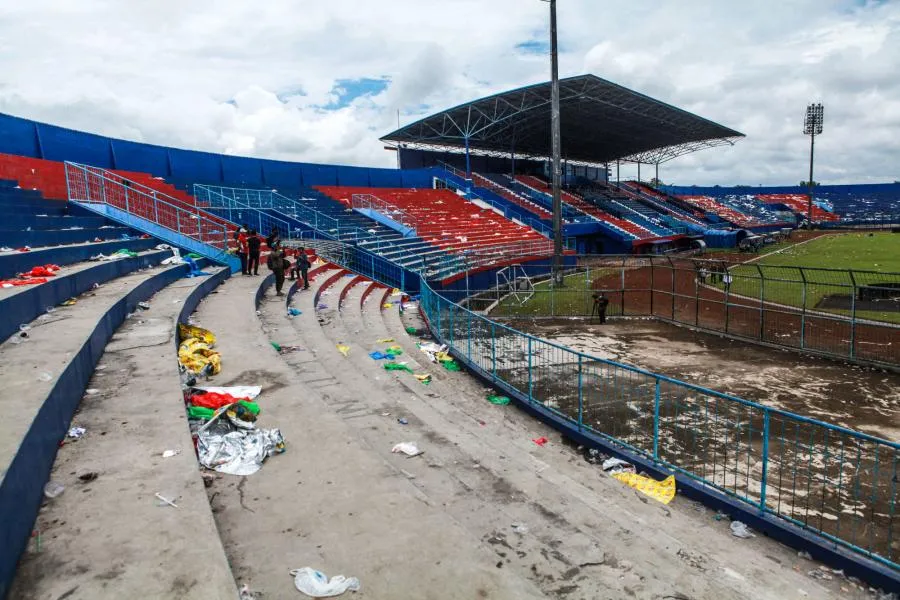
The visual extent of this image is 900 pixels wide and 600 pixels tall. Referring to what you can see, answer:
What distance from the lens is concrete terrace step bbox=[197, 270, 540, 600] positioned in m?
3.79

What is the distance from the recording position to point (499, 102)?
125 ft

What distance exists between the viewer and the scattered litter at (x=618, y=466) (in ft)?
23.8

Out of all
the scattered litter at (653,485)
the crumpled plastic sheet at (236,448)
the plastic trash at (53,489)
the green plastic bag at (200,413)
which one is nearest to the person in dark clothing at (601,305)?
the scattered litter at (653,485)

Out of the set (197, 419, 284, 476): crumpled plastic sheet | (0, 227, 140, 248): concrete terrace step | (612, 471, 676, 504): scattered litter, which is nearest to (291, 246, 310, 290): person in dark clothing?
(0, 227, 140, 248): concrete terrace step

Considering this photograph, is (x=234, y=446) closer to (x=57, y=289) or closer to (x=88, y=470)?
(x=88, y=470)

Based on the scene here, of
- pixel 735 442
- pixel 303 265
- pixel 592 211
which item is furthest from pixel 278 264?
pixel 592 211

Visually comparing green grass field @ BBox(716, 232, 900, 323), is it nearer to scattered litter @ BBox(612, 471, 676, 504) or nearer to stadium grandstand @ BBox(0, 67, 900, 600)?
stadium grandstand @ BBox(0, 67, 900, 600)

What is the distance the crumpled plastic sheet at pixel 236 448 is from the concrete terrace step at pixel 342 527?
0.14 m

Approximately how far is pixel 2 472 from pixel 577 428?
269 inches

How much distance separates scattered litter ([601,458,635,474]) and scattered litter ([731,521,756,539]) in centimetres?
143

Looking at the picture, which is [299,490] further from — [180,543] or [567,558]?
[567,558]

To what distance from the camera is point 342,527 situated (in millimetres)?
4391

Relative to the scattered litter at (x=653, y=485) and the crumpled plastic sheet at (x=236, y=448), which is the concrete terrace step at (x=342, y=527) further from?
the scattered litter at (x=653, y=485)

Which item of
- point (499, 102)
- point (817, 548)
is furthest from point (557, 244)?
point (817, 548)
